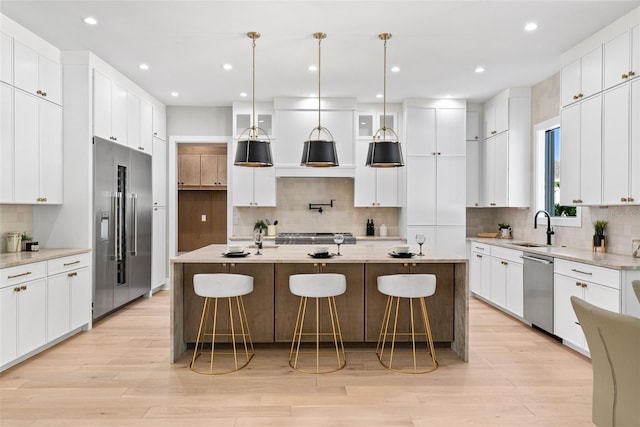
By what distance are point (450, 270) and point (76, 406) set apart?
303 centimetres

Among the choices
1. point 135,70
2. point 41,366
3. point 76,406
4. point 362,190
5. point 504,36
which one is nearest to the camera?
point 76,406

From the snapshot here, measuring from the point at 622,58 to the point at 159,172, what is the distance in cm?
562

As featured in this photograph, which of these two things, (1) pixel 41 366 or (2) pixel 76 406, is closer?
(2) pixel 76 406

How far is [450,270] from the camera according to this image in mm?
3773

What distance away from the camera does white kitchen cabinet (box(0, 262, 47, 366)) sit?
3146 mm

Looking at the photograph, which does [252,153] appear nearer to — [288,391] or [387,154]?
[387,154]

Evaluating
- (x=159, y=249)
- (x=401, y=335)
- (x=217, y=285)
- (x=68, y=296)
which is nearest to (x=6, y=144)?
(x=68, y=296)

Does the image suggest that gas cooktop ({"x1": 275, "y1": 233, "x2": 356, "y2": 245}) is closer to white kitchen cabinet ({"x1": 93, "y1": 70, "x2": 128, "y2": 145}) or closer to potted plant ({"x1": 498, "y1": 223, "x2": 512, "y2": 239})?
potted plant ({"x1": 498, "y1": 223, "x2": 512, "y2": 239})

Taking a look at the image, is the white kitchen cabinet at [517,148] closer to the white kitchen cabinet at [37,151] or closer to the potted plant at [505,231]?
the potted plant at [505,231]

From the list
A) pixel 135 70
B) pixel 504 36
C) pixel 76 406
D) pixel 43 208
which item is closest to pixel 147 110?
pixel 135 70

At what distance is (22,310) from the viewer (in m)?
3.33

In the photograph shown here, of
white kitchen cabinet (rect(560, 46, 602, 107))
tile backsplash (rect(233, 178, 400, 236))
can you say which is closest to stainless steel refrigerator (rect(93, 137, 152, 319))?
tile backsplash (rect(233, 178, 400, 236))

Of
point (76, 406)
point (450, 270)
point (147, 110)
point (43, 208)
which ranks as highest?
point (147, 110)

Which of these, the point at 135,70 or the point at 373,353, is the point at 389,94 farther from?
the point at 373,353
